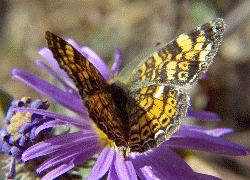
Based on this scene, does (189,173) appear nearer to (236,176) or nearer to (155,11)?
(236,176)

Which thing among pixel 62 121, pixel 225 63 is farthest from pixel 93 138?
pixel 225 63

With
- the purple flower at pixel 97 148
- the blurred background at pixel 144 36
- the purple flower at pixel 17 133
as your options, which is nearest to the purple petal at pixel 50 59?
the purple flower at pixel 97 148

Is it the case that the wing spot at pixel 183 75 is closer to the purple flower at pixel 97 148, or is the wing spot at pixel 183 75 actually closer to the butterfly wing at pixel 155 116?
the butterfly wing at pixel 155 116

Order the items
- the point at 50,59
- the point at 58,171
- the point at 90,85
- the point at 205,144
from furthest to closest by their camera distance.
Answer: the point at 50,59 → the point at 205,144 → the point at 58,171 → the point at 90,85

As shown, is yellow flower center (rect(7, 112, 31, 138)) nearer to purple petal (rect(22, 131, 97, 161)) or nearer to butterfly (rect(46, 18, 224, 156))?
purple petal (rect(22, 131, 97, 161))

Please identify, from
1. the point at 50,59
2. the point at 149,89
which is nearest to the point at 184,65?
the point at 149,89

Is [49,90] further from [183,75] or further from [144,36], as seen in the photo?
[144,36]

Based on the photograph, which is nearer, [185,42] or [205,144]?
[185,42]

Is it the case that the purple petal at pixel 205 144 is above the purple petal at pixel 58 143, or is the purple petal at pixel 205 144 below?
below
